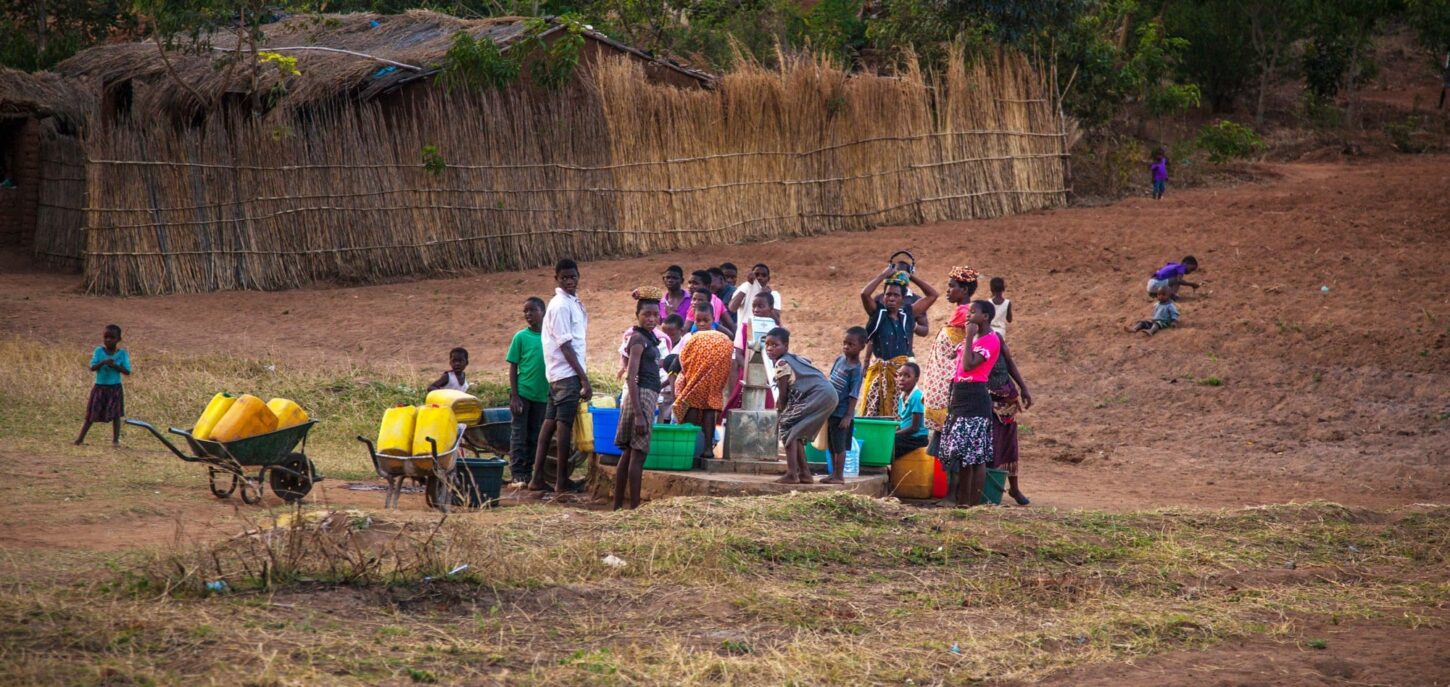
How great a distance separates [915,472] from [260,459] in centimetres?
410

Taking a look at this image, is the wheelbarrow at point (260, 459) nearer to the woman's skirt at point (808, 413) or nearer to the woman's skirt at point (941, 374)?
the woman's skirt at point (808, 413)

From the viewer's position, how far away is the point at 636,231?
18.7 meters

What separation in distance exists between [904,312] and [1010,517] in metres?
2.09

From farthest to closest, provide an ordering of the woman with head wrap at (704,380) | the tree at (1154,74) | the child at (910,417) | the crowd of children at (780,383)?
the tree at (1154,74), the child at (910,417), the woman with head wrap at (704,380), the crowd of children at (780,383)

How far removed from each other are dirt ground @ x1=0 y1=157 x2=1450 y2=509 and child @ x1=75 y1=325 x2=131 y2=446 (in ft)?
9.64

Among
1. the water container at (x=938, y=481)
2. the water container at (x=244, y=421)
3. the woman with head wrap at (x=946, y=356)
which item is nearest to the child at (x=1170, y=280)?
the woman with head wrap at (x=946, y=356)

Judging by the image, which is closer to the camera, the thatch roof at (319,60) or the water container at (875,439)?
the water container at (875,439)

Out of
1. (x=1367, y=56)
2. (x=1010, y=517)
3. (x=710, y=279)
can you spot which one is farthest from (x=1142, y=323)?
(x=1367, y=56)

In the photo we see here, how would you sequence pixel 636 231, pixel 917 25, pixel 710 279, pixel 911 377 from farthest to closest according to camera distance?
pixel 917 25, pixel 636 231, pixel 710 279, pixel 911 377

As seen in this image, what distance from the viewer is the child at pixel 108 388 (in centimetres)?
989

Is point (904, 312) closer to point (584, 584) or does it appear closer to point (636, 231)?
point (584, 584)

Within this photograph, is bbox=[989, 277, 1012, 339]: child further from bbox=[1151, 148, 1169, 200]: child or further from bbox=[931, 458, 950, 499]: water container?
bbox=[1151, 148, 1169, 200]: child

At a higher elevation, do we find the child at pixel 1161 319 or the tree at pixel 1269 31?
the tree at pixel 1269 31

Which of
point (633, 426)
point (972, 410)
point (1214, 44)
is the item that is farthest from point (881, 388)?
point (1214, 44)
